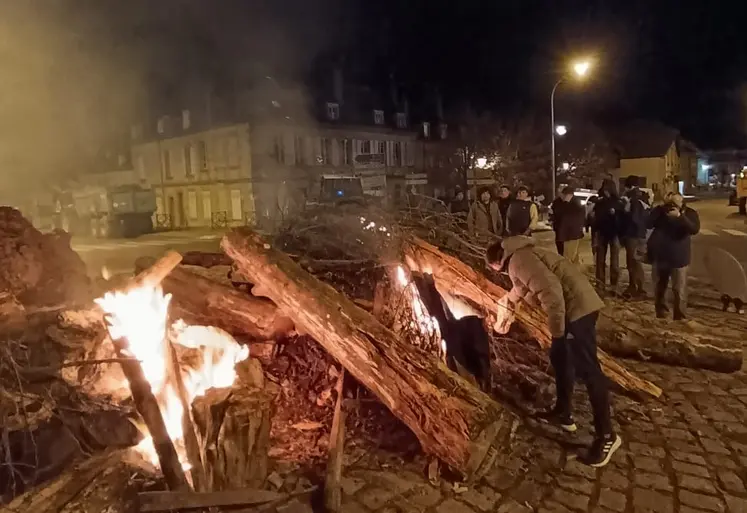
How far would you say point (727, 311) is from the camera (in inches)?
331

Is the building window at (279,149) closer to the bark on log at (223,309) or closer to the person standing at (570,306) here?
the bark on log at (223,309)

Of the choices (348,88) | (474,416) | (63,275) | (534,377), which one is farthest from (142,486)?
(348,88)

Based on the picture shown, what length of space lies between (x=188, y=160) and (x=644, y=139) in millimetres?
43804

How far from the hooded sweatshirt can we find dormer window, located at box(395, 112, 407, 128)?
34776mm

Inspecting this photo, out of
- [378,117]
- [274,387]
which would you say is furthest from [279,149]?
[274,387]

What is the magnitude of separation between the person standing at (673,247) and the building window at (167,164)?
104ft

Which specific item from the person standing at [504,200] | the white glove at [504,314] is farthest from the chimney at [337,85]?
the white glove at [504,314]

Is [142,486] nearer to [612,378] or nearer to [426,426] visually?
[426,426]

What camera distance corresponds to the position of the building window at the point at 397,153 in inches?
1475

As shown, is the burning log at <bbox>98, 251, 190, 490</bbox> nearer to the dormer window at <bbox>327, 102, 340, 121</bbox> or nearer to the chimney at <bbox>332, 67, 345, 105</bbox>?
the dormer window at <bbox>327, 102, 340, 121</bbox>

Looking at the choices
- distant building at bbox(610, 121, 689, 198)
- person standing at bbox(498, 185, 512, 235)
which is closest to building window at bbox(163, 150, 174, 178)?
person standing at bbox(498, 185, 512, 235)

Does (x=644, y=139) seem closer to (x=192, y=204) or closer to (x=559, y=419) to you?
(x=192, y=204)

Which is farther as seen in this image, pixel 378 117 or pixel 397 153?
pixel 397 153

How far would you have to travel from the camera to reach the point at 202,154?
33.1m
